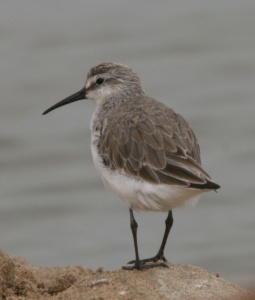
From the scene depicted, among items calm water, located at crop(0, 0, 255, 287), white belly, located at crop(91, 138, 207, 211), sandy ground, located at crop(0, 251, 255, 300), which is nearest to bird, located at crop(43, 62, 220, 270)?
white belly, located at crop(91, 138, 207, 211)

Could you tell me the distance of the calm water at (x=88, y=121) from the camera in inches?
522

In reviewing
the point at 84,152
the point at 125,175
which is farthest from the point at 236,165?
the point at 125,175

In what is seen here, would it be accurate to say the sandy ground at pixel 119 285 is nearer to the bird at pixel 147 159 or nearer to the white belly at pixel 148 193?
the bird at pixel 147 159

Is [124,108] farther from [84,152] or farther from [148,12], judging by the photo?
[148,12]

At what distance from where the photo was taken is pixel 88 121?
15.6 meters

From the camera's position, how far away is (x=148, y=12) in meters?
18.8

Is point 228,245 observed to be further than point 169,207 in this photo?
Yes

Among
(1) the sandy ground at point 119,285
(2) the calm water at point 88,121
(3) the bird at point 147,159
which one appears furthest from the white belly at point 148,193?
(2) the calm water at point 88,121

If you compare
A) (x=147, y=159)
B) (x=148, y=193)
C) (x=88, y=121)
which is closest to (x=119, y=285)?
(x=148, y=193)

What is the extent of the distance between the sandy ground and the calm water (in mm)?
4671

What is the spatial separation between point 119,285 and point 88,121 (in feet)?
27.2

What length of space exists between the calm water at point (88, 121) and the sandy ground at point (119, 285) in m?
4.67

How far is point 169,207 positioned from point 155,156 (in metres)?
0.44

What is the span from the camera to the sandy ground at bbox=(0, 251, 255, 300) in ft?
23.6
